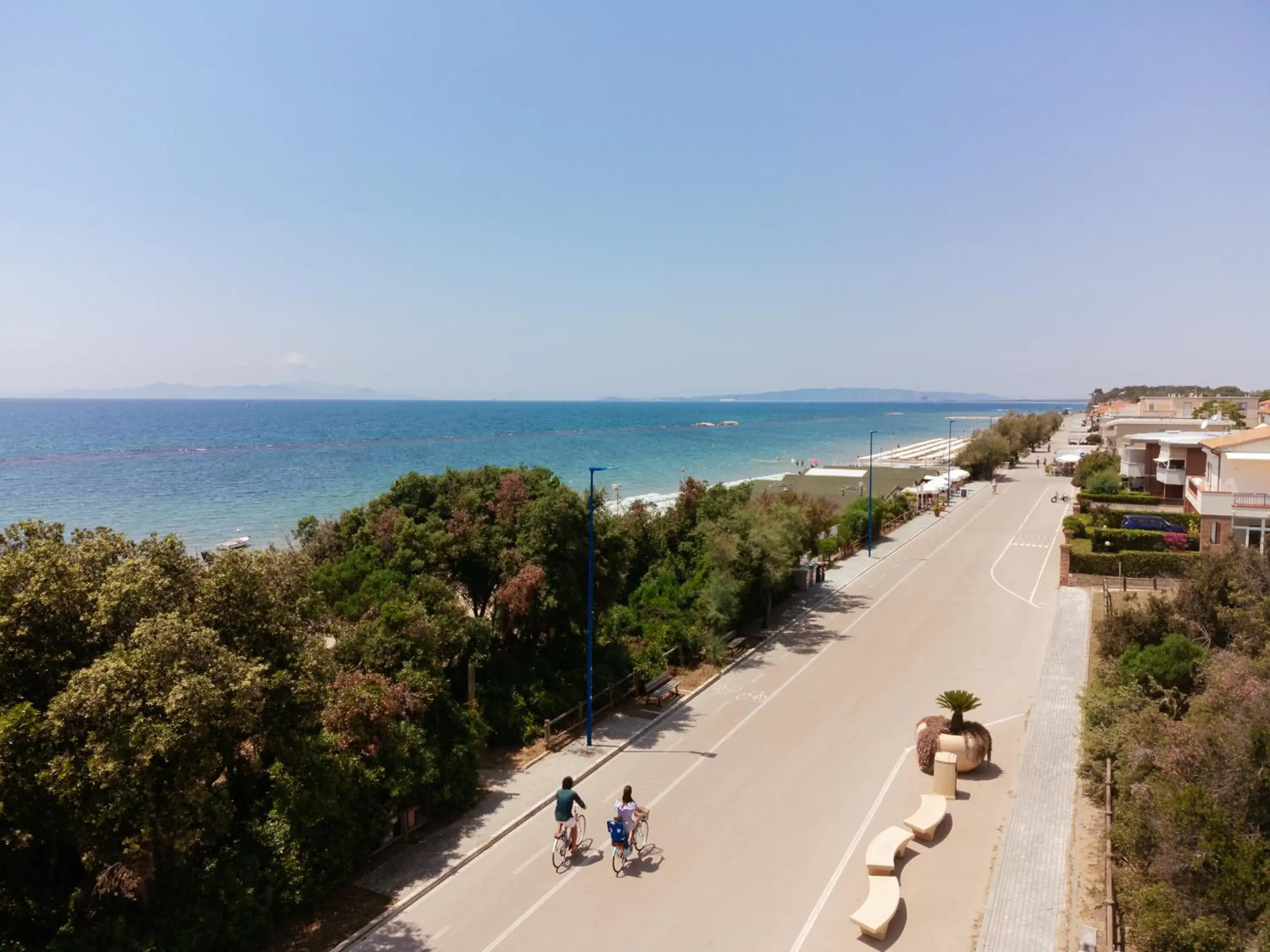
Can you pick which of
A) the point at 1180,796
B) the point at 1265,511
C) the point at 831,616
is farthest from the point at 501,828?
the point at 1265,511

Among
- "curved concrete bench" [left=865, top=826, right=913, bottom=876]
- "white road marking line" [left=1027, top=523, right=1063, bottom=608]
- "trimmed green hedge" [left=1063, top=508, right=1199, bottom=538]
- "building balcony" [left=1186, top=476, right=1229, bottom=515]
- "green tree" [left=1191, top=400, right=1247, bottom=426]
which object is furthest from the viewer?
"green tree" [left=1191, top=400, right=1247, bottom=426]

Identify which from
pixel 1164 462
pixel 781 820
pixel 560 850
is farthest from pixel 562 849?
pixel 1164 462

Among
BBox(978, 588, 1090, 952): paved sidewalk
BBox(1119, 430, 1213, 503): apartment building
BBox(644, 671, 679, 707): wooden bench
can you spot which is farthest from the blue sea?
BBox(978, 588, 1090, 952): paved sidewalk

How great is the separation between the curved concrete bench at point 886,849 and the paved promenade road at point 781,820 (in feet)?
1.01

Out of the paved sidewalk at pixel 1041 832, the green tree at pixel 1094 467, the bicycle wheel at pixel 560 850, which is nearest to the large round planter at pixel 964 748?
the paved sidewalk at pixel 1041 832

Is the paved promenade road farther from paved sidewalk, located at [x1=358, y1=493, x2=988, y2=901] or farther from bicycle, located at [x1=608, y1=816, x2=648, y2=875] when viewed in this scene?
paved sidewalk, located at [x1=358, y1=493, x2=988, y2=901]

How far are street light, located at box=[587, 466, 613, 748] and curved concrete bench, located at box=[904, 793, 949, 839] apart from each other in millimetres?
6843

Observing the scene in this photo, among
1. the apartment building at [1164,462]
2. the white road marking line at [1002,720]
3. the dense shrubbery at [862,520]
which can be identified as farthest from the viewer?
the apartment building at [1164,462]

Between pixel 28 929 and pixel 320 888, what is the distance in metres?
3.48

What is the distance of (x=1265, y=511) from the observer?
97.8ft

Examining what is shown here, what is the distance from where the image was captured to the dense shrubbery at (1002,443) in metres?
70.7

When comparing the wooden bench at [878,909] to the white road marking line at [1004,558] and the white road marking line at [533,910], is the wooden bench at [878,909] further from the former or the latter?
the white road marking line at [1004,558]

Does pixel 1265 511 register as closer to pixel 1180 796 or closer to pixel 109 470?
pixel 1180 796

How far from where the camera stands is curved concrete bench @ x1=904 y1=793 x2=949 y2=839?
12906 mm
